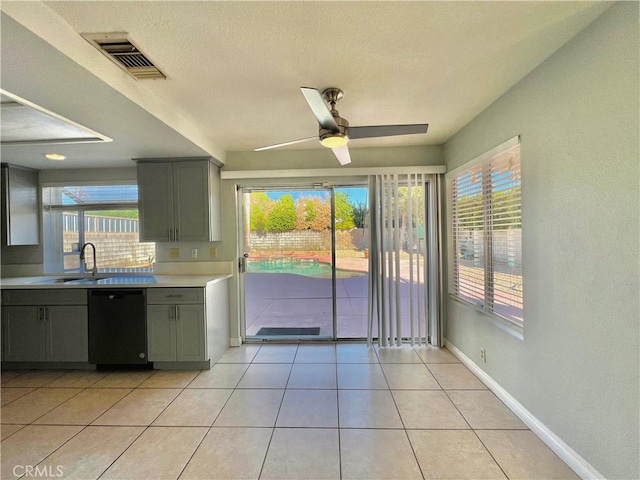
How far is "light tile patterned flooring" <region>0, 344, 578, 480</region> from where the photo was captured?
170 centimetres

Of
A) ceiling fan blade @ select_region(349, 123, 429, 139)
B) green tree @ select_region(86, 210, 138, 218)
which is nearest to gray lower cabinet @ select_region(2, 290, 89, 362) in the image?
green tree @ select_region(86, 210, 138, 218)

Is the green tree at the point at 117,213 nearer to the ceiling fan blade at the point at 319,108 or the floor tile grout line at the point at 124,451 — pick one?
the floor tile grout line at the point at 124,451

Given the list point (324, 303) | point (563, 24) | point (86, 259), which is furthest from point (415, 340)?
point (86, 259)

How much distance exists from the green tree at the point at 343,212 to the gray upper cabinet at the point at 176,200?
4.91 ft

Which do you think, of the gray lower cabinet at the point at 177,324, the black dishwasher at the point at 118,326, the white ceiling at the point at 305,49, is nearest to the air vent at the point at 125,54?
the white ceiling at the point at 305,49

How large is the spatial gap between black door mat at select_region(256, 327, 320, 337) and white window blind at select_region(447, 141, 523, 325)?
1.77 meters

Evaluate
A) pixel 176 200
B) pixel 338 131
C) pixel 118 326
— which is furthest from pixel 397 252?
pixel 118 326

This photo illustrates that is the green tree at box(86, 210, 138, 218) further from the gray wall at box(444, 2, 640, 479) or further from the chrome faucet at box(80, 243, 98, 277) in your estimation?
the gray wall at box(444, 2, 640, 479)

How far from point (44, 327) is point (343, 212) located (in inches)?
133

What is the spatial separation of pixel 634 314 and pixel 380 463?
1491 mm

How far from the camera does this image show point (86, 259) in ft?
12.3

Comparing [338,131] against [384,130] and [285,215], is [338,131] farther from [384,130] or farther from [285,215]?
[285,215]

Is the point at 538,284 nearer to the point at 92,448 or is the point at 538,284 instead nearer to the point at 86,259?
the point at 92,448

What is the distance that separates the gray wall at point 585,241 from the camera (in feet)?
4.40
